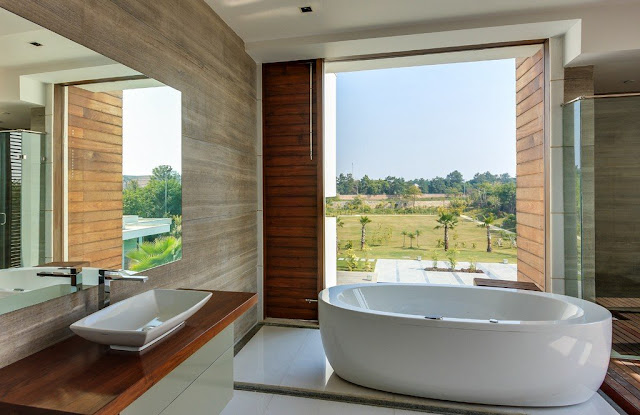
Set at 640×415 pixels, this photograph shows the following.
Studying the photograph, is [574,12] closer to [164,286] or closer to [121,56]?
[121,56]

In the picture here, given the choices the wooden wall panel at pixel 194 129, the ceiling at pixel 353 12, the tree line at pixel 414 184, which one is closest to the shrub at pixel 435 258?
the tree line at pixel 414 184

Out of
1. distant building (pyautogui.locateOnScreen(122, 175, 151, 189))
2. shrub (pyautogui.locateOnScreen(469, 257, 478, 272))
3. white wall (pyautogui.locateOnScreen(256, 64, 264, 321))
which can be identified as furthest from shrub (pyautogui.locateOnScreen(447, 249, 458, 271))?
distant building (pyautogui.locateOnScreen(122, 175, 151, 189))

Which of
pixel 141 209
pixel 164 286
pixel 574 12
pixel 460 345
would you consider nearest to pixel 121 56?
pixel 141 209

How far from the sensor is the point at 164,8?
7.84 ft

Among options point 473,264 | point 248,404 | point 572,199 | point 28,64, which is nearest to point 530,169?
point 572,199

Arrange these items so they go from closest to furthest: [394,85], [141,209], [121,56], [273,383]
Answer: [121,56], [141,209], [273,383], [394,85]

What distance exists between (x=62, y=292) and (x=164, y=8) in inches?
73.8

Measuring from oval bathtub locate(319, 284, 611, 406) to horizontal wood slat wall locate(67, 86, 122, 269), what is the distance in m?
1.53

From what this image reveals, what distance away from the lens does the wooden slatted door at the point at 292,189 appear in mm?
3930

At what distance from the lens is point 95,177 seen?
1.83 metres

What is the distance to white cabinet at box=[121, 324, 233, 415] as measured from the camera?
4.50 feet

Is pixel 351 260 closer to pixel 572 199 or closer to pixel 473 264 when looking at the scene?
pixel 473 264

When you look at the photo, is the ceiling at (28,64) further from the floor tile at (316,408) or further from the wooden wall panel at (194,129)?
the floor tile at (316,408)

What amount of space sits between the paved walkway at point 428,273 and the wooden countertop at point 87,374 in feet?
8.58
